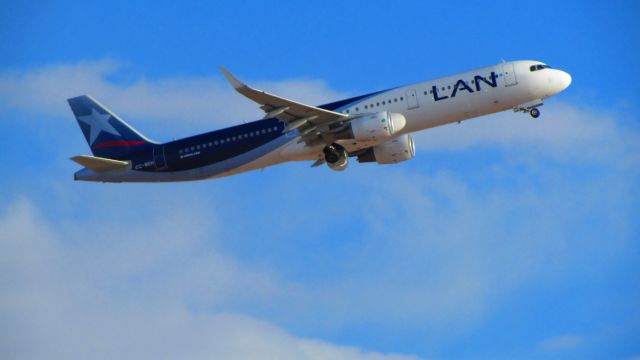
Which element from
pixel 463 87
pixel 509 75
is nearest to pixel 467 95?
pixel 463 87

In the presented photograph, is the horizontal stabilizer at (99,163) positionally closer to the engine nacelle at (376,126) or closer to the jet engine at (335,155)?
the jet engine at (335,155)

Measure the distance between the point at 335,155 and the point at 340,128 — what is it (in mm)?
2086

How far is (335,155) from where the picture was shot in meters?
61.1

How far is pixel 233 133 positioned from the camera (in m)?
63.0

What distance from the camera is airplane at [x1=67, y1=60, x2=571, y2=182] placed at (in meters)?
59.1

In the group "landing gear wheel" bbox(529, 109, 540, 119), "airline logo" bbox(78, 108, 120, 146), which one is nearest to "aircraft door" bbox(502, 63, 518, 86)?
"landing gear wheel" bbox(529, 109, 540, 119)

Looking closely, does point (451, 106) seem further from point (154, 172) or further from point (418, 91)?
point (154, 172)

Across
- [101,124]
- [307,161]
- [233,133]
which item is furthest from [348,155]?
[101,124]

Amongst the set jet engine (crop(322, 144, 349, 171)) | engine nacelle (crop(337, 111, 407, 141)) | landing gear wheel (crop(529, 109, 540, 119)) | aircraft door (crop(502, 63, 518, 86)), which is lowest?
jet engine (crop(322, 144, 349, 171))

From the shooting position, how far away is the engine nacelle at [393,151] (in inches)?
Answer: 2534

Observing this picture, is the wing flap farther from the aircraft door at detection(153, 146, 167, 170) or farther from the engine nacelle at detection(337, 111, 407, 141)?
the aircraft door at detection(153, 146, 167, 170)

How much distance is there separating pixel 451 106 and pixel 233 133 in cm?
1429

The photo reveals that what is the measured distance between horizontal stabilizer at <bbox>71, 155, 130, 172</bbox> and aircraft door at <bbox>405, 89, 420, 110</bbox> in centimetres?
1942

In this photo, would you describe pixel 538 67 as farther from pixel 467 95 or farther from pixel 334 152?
pixel 334 152
